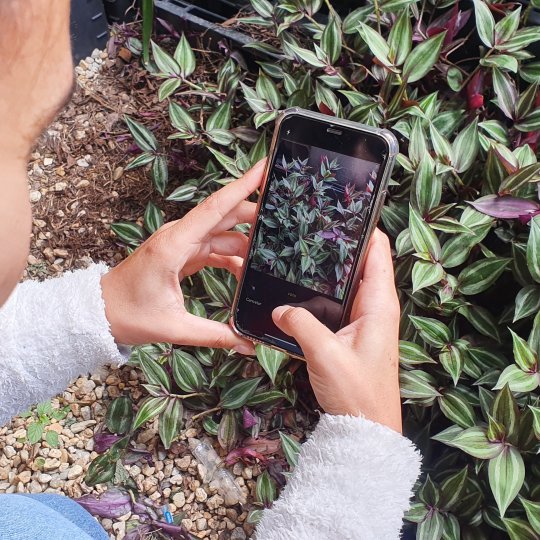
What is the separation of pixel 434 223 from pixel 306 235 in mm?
220

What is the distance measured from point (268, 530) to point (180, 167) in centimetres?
82

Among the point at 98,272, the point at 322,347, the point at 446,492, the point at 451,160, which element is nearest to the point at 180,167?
the point at 98,272

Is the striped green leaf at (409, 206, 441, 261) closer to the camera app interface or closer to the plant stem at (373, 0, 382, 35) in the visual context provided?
the camera app interface

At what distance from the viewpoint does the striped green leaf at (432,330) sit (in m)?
0.89

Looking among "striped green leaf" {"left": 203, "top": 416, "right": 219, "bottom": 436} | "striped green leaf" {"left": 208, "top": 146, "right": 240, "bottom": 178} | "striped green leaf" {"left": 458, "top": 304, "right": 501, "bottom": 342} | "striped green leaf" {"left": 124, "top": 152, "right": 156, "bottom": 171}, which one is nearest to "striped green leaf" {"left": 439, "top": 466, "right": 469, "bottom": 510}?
"striped green leaf" {"left": 458, "top": 304, "right": 501, "bottom": 342}

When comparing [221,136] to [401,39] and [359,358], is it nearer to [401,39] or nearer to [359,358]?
[401,39]

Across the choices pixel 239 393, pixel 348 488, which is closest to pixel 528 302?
pixel 348 488

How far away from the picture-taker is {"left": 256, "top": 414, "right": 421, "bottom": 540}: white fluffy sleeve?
64cm

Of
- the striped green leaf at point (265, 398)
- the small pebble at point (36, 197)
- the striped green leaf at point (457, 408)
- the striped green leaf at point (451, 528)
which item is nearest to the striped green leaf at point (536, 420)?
the striped green leaf at point (457, 408)

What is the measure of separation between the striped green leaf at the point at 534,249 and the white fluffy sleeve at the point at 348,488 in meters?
0.33

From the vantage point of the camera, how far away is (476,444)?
799 millimetres

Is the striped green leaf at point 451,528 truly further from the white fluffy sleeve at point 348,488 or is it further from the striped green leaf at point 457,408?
the white fluffy sleeve at point 348,488

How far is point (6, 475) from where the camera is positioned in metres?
1.14

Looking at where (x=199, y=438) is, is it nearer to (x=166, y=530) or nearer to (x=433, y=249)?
(x=166, y=530)
